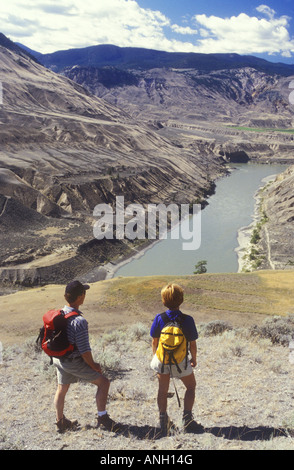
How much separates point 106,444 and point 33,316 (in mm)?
15480

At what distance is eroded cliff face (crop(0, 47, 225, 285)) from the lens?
116 feet

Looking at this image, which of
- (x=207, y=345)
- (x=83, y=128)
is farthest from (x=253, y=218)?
(x=207, y=345)

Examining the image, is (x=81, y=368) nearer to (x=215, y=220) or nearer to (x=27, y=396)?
(x=27, y=396)

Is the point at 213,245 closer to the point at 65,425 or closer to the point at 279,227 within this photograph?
the point at 279,227

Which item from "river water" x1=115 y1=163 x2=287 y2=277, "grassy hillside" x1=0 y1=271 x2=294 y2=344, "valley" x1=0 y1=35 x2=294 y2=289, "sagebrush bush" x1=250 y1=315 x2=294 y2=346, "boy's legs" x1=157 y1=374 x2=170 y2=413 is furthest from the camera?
"river water" x1=115 y1=163 x2=287 y2=277

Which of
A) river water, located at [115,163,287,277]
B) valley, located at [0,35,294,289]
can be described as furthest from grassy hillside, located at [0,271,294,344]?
river water, located at [115,163,287,277]

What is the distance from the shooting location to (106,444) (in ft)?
17.7

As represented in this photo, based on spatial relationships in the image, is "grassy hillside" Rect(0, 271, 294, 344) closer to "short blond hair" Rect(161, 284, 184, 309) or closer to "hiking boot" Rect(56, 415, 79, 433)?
"hiking boot" Rect(56, 415, 79, 433)

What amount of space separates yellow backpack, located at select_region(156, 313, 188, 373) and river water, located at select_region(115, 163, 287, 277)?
2967 centimetres

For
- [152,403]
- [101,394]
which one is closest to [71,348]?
[101,394]

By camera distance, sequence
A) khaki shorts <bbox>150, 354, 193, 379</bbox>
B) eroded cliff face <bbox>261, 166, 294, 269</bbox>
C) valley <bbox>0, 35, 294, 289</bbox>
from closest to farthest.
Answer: khaki shorts <bbox>150, 354, 193, 379</bbox>
valley <bbox>0, 35, 294, 289</bbox>
eroded cliff face <bbox>261, 166, 294, 269</bbox>

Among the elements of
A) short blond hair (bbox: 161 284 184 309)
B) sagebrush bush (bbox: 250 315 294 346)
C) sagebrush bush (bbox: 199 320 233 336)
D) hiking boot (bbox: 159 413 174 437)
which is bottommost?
sagebrush bush (bbox: 199 320 233 336)

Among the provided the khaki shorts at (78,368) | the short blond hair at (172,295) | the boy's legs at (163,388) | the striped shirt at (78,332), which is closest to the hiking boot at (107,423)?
the khaki shorts at (78,368)

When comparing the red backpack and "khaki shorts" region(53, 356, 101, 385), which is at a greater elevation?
the red backpack
